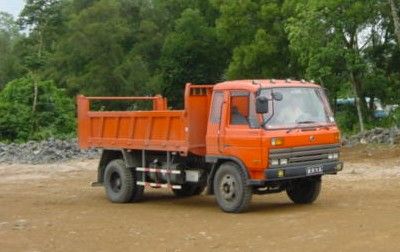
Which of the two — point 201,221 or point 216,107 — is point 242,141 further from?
point 201,221

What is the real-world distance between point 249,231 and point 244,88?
10.3 feet

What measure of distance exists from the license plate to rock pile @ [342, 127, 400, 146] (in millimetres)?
14049

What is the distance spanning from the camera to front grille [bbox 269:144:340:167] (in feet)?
44.2

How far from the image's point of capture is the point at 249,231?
11930mm

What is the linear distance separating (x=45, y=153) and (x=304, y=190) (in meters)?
16.3

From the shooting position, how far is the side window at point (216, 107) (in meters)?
14.3

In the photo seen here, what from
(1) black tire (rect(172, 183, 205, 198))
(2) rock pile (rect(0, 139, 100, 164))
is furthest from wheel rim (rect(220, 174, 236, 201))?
(2) rock pile (rect(0, 139, 100, 164))

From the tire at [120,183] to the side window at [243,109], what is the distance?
11.5 ft

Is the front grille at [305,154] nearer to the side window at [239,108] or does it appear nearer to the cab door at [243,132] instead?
the cab door at [243,132]

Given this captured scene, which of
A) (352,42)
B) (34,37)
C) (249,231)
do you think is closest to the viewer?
(249,231)

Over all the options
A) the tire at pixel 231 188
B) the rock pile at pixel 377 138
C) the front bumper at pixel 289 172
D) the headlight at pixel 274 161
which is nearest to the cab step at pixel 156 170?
the tire at pixel 231 188

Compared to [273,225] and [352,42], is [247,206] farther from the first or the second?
[352,42]

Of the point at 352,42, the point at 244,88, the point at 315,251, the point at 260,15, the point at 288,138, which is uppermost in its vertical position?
the point at 260,15

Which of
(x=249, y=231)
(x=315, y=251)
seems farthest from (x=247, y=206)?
(x=315, y=251)
